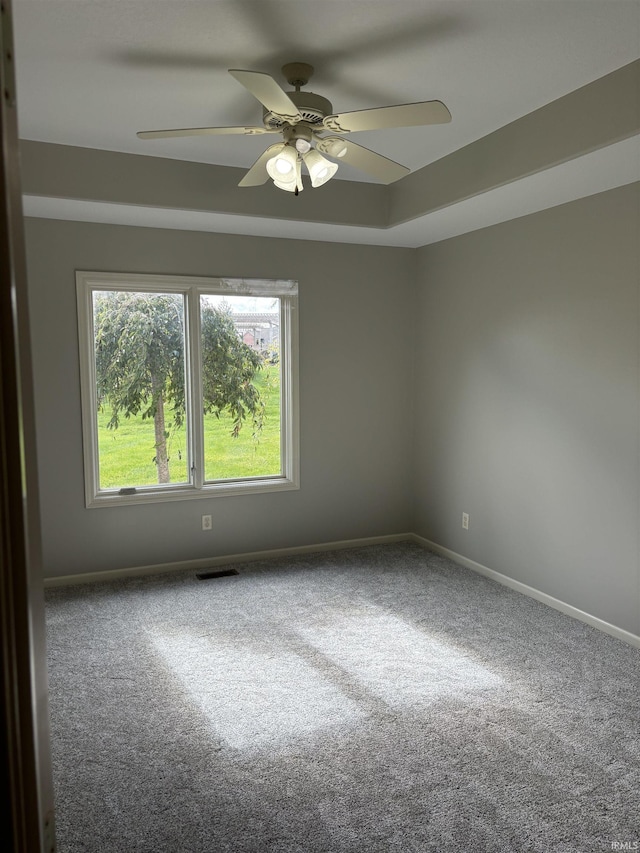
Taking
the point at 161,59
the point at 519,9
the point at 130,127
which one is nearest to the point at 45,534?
the point at 130,127

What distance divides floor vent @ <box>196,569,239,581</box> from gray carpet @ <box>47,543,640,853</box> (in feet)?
0.61

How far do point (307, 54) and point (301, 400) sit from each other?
2.63 m

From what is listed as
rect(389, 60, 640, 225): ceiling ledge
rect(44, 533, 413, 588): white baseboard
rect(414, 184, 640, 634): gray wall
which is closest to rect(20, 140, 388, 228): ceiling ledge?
rect(389, 60, 640, 225): ceiling ledge

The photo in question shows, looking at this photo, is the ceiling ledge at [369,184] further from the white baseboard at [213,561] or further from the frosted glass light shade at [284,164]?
the white baseboard at [213,561]

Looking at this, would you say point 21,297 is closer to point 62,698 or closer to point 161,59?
point 161,59

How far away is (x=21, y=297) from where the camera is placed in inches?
27.6

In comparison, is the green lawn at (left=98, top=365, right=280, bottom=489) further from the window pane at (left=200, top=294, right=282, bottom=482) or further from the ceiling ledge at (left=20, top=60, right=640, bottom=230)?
the ceiling ledge at (left=20, top=60, right=640, bottom=230)

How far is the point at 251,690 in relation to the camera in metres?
2.88

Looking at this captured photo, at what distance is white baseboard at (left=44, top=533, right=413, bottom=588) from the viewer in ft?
13.8

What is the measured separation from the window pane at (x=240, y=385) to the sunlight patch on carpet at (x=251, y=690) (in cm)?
155

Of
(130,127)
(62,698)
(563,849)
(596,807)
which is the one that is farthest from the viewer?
(130,127)

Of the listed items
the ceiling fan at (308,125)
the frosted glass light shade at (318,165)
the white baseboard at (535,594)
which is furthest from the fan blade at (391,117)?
the white baseboard at (535,594)

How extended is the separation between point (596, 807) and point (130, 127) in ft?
11.4

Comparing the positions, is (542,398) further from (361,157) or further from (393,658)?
(361,157)
